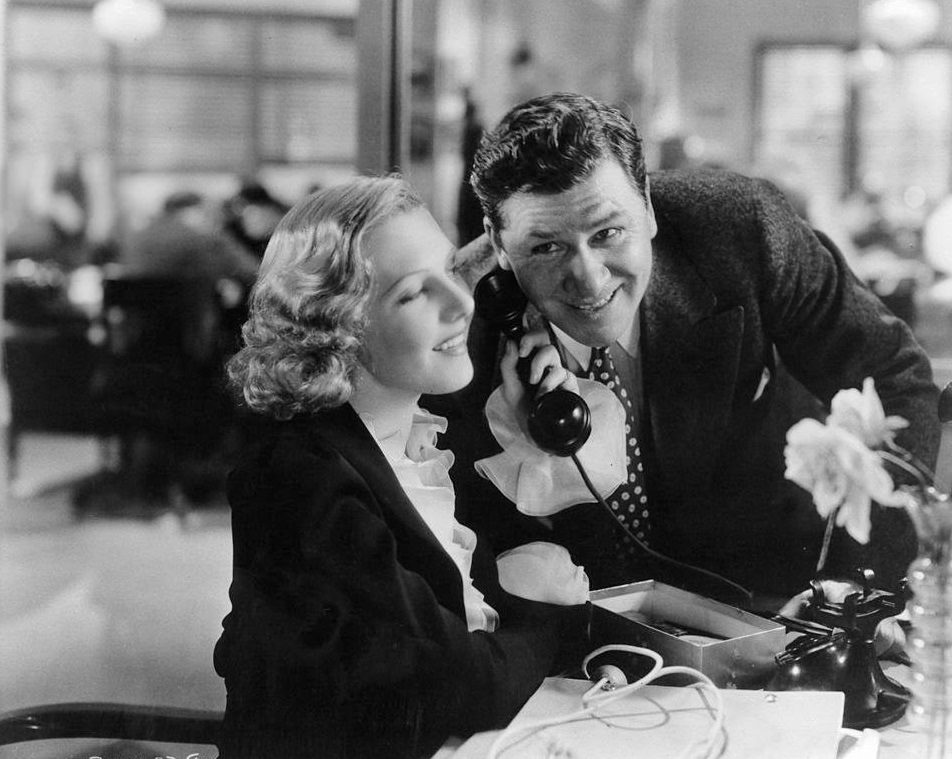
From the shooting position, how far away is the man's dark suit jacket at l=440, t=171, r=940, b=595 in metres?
1.15

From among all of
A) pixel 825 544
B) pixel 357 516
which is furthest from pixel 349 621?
pixel 825 544

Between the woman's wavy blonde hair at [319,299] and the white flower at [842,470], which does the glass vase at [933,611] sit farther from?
the woman's wavy blonde hair at [319,299]

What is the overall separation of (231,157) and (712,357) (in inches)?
33.7

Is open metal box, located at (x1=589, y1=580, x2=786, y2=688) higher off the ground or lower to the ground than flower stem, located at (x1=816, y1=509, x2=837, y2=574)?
lower

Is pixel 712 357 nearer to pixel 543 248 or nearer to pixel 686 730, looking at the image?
pixel 543 248

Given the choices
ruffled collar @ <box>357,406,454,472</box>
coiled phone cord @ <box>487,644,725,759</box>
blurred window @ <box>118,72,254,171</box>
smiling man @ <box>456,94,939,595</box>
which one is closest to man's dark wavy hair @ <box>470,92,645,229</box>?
smiling man @ <box>456,94,939,595</box>

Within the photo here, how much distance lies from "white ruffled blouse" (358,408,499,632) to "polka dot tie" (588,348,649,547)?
0.58 ft

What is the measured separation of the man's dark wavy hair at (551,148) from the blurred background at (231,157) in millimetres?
34

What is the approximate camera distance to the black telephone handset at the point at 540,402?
3.66 feet

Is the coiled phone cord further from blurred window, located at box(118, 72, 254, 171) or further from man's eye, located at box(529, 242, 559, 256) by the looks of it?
blurred window, located at box(118, 72, 254, 171)

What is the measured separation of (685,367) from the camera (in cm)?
118

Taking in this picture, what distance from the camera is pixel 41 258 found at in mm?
2443

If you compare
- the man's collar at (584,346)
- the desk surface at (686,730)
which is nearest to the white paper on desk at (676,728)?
the desk surface at (686,730)

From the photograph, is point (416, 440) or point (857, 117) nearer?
point (416, 440)
